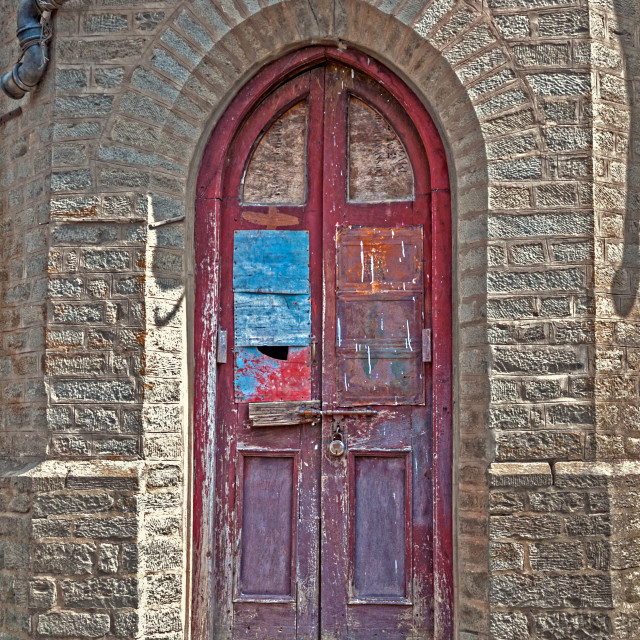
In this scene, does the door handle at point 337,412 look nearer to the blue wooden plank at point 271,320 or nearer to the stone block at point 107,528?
the blue wooden plank at point 271,320

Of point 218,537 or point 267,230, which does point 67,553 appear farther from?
point 267,230

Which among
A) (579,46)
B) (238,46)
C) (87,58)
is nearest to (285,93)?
(238,46)

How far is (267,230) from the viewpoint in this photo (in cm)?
489

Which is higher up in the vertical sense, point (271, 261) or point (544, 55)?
point (544, 55)

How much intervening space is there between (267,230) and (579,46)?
6.44ft

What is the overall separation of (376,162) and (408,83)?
48 cm

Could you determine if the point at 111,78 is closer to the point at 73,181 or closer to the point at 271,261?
the point at 73,181

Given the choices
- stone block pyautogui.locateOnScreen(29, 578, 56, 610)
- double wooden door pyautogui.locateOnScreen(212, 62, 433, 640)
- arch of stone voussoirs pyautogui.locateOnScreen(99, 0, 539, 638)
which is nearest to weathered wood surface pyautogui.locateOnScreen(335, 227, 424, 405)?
double wooden door pyautogui.locateOnScreen(212, 62, 433, 640)

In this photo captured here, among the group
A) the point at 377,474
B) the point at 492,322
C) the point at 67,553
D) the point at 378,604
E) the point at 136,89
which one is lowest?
the point at 378,604

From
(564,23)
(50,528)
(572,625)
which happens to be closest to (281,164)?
(564,23)

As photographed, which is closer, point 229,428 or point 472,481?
point 472,481

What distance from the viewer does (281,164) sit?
16.3 ft

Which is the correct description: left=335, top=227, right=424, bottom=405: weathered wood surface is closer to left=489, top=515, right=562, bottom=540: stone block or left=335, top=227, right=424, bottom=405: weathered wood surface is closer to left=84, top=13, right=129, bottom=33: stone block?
left=489, top=515, right=562, bottom=540: stone block

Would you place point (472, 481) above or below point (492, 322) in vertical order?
below
